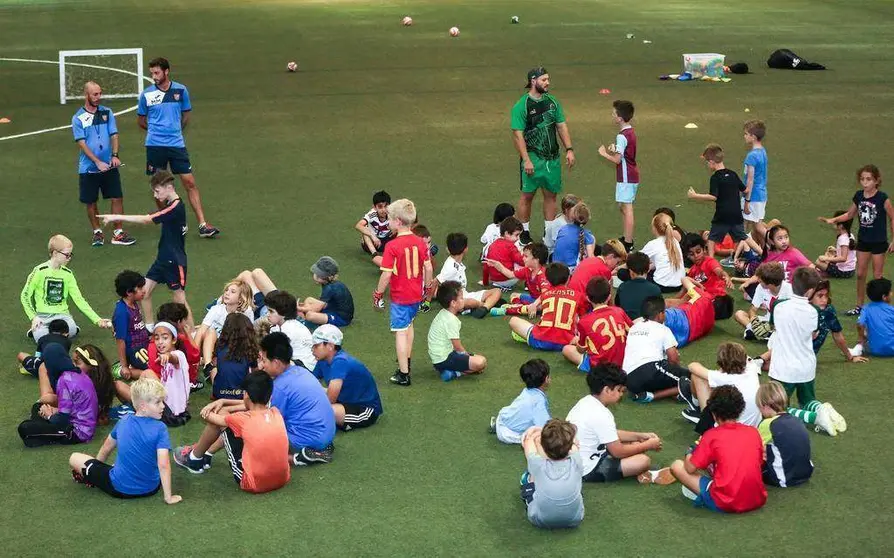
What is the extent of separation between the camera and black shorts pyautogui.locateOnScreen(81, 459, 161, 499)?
9.41 m

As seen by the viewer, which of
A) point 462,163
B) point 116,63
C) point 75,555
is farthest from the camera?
point 116,63

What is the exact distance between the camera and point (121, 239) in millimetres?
16250

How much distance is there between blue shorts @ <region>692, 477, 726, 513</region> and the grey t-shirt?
3.17 ft

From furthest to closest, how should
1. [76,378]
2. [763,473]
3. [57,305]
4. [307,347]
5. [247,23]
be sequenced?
[247,23], [57,305], [307,347], [76,378], [763,473]

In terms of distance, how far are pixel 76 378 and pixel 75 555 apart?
220cm

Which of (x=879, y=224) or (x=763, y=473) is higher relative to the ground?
(x=879, y=224)

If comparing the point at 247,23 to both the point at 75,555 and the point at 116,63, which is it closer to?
the point at 116,63

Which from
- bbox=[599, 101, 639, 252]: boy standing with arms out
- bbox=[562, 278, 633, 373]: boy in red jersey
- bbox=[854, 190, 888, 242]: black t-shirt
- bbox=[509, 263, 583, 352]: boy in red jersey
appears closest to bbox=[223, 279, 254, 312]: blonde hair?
bbox=[509, 263, 583, 352]: boy in red jersey

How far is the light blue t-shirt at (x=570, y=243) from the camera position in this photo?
1459 centimetres

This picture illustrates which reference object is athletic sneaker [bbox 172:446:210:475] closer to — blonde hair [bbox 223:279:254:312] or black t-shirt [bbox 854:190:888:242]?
blonde hair [bbox 223:279:254:312]

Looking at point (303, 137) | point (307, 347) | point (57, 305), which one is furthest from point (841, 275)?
point (303, 137)

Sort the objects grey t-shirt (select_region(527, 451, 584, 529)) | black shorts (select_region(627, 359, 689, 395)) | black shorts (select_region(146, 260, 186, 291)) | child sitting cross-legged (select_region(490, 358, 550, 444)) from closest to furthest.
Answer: grey t-shirt (select_region(527, 451, 584, 529)) → child sitting cross-legged (select_region(490, 358, 550, 444)) → black shorts (select_region(627, 359, 689, 395)) → black shorts (select_region(146, 260, 186, 291))

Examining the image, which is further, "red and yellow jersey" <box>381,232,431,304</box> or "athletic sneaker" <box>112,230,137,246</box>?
"athletic sneaker" <box>112,230,137,246</box>

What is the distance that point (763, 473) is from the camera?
9.45 meters
